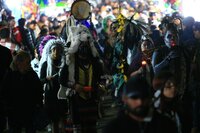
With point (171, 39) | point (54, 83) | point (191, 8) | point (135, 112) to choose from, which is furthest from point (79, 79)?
point (191, 8)

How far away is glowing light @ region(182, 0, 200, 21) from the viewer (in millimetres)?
20681

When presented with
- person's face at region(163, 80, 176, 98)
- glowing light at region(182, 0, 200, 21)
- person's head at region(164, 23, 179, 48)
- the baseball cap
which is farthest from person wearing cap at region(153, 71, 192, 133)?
glowing light at region(182, 0, 200, 21)

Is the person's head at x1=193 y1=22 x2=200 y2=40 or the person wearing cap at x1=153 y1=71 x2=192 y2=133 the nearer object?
the person wearing cap at x1=153 y1=71 x2=192 y2=133

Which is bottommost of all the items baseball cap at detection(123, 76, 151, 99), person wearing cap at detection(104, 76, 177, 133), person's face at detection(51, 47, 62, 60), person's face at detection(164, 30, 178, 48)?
person wearing cap at detection(104, 76, 177, 133)

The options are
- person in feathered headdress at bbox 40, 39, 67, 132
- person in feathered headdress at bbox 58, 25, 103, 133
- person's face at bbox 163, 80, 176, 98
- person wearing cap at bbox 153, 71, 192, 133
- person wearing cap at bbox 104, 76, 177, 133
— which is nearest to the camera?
person wearing cap at bbox 104, 76, 177, 133

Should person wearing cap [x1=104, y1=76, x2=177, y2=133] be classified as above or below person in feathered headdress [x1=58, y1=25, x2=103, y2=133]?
below

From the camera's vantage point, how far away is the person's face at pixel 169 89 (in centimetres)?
655

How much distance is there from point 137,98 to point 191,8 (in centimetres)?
1675

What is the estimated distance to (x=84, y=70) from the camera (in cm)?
936

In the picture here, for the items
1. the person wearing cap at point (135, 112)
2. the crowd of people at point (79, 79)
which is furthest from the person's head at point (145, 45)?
the person wearing cap at point (135, 112)

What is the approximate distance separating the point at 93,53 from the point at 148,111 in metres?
4.57

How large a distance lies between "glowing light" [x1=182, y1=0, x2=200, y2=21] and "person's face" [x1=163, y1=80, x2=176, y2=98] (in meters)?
14.0

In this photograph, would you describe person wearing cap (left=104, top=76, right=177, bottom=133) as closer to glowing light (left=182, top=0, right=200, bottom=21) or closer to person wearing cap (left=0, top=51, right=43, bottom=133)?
person wearing cap (left=0, top=51, right=43, bottom=133)

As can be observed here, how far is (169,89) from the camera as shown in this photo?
6.61m
